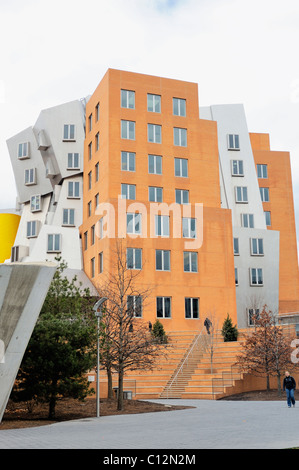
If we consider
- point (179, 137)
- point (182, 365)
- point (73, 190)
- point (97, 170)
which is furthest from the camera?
point (73, 190)

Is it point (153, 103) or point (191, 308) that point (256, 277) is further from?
point (153, 103)

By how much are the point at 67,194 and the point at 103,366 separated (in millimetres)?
29476

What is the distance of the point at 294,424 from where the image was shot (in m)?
16.4

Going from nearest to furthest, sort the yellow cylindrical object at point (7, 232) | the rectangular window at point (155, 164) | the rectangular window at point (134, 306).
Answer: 1. the rectangular window at point (134, 306)
2. the rectangular window at point (155, 164)
3. the yellow cylindrical object at point (7, 232)

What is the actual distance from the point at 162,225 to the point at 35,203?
1887 cm

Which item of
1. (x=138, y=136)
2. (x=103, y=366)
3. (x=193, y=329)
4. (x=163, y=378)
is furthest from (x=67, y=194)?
(x=103, y=366)

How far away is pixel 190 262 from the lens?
45.3 metres

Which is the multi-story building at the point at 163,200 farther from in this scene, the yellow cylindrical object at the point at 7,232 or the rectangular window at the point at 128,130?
the yellow cylindrical object at the point at 7,232

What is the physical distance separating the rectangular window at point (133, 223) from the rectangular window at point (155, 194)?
2.98 m

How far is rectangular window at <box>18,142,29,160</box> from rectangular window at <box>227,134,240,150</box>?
71.6 ft

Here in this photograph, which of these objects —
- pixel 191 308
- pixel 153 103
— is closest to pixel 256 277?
pixel 191 308

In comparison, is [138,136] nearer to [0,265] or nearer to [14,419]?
[14,419]

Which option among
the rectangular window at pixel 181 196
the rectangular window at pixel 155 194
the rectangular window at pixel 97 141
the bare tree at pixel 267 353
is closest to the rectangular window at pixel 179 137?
the rectangular window at pixel 181 196

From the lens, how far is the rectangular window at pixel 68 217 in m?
53.0
